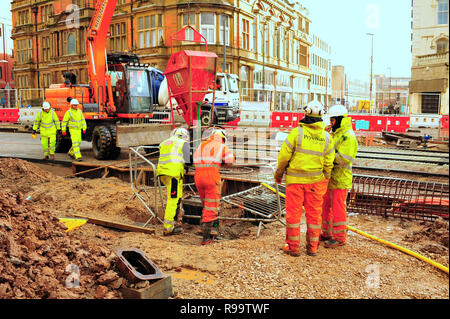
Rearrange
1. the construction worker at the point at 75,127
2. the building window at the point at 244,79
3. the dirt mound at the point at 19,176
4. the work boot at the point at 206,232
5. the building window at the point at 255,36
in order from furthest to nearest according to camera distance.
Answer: the building window at the point at 244,79, the building window at the point at 255,36, the construction worker at the point at 75,127, the dirt mound at the point at 19,176, the work boot at the point at 206,232

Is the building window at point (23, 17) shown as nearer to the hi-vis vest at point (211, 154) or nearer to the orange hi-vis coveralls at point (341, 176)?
the hi-vis vest at point (211, 154)

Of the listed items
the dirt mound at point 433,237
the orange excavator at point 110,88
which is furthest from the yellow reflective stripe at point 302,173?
the orange excavator at point 110,88

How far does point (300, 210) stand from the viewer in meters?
4.82

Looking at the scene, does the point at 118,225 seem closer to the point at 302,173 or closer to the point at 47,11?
the point at 302,173

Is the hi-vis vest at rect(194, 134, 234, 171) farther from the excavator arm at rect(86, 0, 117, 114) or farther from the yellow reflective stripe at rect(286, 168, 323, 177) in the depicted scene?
the excavator arm at rect(86, 0, 117, 114)

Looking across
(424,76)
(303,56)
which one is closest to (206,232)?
(424,76)

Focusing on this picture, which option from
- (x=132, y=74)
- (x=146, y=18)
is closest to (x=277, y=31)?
(x=146, y=18)

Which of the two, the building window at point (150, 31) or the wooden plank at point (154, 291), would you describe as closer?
the wooden plank at point (154, 291)

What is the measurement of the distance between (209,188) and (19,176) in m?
6.69

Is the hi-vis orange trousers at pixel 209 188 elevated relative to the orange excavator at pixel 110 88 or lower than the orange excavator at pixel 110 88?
lower

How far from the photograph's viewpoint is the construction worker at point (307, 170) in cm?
475

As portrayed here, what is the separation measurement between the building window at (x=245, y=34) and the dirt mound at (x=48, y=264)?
21771mm

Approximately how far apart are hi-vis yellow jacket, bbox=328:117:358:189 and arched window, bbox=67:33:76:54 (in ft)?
110

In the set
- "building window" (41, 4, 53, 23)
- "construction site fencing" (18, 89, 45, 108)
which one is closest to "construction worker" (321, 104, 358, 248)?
"construction site fencing" (18, 89, 45, 108)
